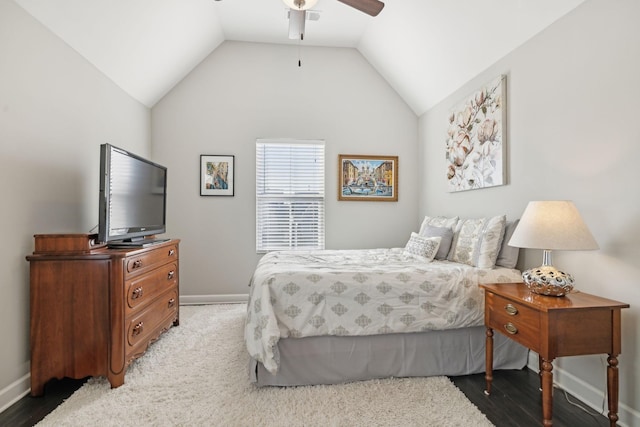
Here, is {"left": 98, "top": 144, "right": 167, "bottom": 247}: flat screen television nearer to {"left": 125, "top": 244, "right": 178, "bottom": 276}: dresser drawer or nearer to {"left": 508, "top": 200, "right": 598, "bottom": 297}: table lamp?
{"left": 125, "top": 244, "right": 178, "bottom": 276}: dresser drawer

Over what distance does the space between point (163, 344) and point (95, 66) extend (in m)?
2.50

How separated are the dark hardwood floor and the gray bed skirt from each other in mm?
117

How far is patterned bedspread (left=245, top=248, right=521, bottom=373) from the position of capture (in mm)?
2018

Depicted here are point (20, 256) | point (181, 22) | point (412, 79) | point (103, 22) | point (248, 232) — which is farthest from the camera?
point (248, 232)

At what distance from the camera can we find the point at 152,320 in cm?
252

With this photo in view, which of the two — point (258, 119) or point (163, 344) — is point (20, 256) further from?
point (258, 119)

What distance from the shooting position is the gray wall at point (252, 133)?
3.97m

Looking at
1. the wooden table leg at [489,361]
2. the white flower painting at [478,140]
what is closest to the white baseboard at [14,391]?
the wooden table leg at [489,361]

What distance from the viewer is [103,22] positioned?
97.0 inches

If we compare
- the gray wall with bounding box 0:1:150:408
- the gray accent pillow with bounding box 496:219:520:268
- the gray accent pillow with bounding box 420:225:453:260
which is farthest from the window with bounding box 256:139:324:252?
the gray accent pillow with bounding box 496:219:520:268

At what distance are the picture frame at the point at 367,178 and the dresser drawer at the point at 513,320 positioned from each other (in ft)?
7.81

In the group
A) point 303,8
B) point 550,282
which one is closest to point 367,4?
point 303,8

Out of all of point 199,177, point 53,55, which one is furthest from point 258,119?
point 53,55

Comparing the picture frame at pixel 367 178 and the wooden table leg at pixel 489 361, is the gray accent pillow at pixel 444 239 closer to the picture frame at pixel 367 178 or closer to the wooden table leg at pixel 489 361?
the wooden table leg at pixel 489 361
